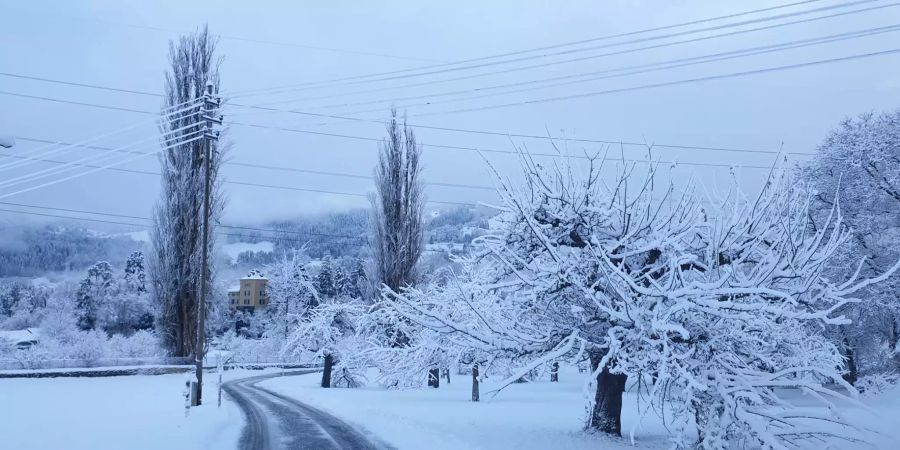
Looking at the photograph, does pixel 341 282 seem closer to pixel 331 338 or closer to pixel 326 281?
pixel 326 281

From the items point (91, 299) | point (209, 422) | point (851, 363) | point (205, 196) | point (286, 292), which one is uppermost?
point (205, 196)

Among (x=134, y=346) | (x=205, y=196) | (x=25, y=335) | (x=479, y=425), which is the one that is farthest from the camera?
(x=25, y=335)

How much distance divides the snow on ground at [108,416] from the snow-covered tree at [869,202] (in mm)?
24036

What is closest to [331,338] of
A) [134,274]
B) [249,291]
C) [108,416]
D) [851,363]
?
[108,416]

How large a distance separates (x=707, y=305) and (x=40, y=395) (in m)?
17.5

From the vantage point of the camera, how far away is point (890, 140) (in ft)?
89.3

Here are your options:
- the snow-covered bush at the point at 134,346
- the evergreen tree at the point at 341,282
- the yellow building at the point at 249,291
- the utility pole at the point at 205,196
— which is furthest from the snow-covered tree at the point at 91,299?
the utility pole at the point at 205,196

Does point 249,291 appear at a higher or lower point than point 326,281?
lower

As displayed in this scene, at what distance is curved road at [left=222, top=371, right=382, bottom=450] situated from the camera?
13.1 m

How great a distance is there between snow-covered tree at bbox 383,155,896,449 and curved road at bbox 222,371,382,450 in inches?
110

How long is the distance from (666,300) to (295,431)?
9475 mm

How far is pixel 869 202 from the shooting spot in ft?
91.3

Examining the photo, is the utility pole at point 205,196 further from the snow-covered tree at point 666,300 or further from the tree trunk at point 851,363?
the tree trunk at point 851,363

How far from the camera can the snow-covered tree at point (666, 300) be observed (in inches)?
402
